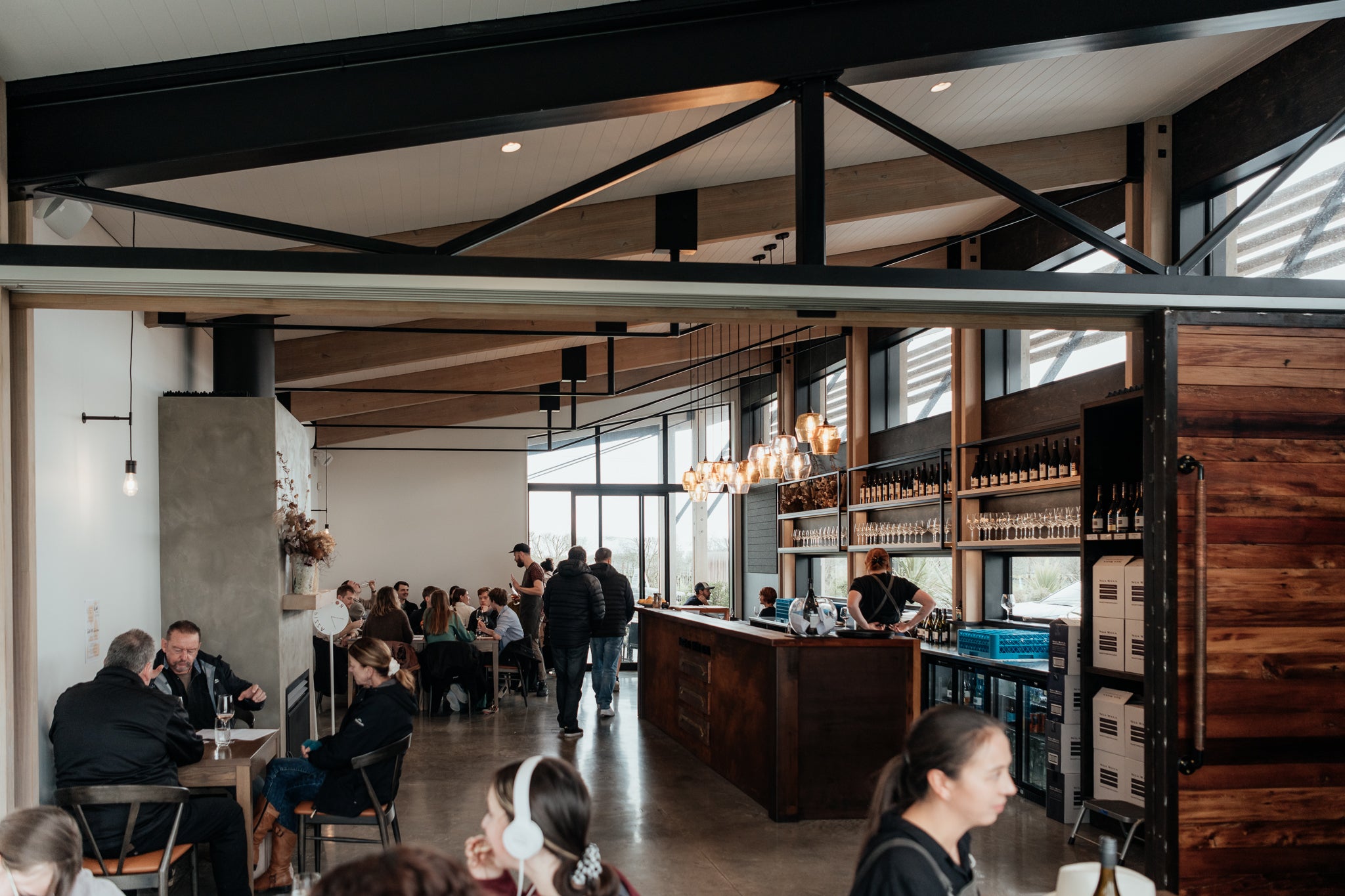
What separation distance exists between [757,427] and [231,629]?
9.29 meters

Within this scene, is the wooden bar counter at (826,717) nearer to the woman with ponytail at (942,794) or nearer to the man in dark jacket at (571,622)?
the man in dark jacket at (571,622)

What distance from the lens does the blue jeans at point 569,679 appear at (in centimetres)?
932

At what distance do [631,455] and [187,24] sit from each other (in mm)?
12800

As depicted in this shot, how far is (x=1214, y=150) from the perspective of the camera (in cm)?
635

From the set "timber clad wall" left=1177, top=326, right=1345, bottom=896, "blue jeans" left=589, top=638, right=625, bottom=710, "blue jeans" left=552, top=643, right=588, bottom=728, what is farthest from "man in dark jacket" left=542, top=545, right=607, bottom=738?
"timber clad wall" left=1177, top=326, right=1345, bottom=896

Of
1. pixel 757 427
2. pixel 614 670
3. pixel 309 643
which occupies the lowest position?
pixel 614 670

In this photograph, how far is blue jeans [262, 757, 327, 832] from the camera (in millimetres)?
5043

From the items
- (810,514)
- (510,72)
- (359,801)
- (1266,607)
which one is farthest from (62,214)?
(810,514)

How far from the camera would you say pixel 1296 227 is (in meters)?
6.03

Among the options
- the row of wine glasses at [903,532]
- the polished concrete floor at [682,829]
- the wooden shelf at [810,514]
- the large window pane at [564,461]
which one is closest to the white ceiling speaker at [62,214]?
the polished concrete floor at [682,829]

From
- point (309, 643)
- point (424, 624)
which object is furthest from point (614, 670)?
point (309, 643)

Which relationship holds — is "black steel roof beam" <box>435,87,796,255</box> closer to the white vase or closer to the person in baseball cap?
the white vase

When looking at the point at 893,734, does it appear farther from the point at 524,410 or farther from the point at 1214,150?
the point at 524,410

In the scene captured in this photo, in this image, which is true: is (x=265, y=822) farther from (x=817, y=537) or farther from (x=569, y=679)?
(x=817, y=537)
